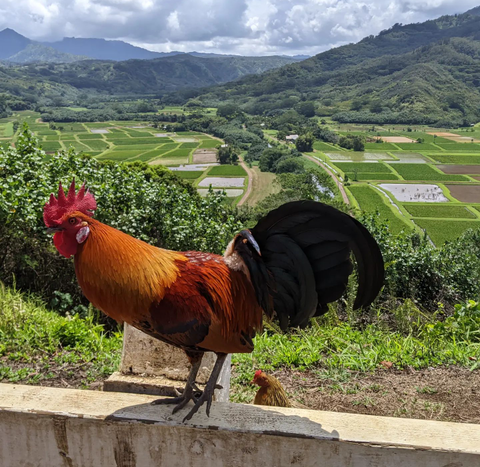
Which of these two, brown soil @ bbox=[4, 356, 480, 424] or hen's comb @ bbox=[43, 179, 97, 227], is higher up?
hen's comb @ bbox=[43, 179, 97, 227]

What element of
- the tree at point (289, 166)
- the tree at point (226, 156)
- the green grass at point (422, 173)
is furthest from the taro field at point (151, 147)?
the green grass at point (422, 173)

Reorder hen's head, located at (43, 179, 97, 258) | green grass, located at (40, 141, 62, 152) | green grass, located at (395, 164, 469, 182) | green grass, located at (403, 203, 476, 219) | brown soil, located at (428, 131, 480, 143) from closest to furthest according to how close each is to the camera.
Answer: hen's head, located at (43, 179, 97, 258), green grass, located at (403, 203, 476, 219), green grass, located at (40, 141, 62, 152), green grass, located at (395, 164, 469, 182), brown soil, located at (428, 131, 480, 143)

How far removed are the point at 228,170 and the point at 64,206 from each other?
5455 centimetres

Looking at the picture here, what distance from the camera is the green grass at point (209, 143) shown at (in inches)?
2867

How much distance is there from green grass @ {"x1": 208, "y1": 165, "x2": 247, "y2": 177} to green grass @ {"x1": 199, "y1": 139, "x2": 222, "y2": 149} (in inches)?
582

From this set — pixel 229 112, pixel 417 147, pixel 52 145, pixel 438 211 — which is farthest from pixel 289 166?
pixel 229 112

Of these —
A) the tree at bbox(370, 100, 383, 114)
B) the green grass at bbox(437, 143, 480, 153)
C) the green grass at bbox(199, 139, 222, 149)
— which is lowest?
the green grass at bbox(437, 143, 480, 153)

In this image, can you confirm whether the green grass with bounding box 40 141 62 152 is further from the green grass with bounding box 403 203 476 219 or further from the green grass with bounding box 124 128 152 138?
the green grass with bounding box 403 203 476 219

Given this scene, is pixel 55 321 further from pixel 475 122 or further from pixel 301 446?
pixel 475 122

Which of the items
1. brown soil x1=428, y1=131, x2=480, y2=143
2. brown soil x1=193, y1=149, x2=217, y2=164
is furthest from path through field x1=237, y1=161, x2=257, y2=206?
brown soil x1=428, y1=131, x2=480, y2=143

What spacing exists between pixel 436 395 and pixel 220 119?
98.2 metres

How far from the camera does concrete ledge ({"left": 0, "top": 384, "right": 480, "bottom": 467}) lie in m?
2.18

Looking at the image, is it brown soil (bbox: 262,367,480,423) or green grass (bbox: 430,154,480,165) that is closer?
brown soil (bbox: 262,367,480,423)

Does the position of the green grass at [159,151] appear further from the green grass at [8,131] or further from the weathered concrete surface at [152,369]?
the weathered concrete surface at [152,369]
